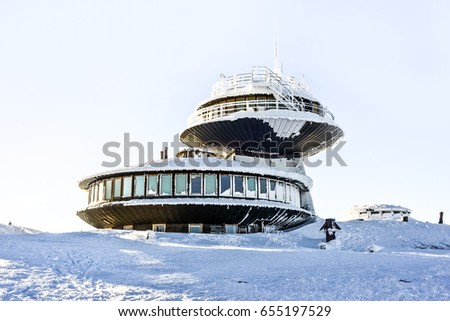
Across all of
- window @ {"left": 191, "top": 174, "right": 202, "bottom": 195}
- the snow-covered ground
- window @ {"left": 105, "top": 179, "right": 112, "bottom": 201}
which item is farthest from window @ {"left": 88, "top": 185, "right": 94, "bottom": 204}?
the snow-covered ground

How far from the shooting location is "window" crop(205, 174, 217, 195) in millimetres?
31125

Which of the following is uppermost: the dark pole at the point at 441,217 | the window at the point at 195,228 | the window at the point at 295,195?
the window at the point at 295,195

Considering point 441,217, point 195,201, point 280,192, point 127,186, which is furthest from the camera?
point 441,217

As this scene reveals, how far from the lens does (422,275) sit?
1418cm

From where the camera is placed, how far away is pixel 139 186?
31.6 metres

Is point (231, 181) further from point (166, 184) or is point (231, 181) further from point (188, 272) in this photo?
point (188, 272)

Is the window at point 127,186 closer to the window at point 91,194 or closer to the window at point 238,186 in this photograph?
the window at point 91,194

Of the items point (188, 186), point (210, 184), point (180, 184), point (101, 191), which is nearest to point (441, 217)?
point (210, 184)

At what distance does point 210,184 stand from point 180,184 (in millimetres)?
1858

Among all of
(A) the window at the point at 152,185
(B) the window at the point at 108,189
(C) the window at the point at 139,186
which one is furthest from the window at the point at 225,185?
(B) the window at the point at 108,189

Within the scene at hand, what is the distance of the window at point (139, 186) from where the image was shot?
31406 millimetres

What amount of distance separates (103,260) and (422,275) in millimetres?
9802

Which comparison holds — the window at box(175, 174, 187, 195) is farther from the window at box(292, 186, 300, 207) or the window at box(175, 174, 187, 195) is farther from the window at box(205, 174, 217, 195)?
the window at box(292, 186, 300, 207)

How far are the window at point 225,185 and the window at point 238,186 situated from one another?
411mm
